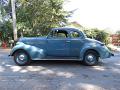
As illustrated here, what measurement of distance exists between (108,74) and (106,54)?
1919 millimetres

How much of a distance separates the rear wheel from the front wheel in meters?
2.40

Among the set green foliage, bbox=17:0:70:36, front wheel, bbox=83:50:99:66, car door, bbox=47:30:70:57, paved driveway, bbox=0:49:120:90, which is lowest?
paved driveway, bbox=0:49:120:90

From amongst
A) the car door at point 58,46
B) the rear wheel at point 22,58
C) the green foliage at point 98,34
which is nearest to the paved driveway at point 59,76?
the rear wheel at point 22,58

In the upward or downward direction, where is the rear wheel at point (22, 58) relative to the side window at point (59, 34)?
downward

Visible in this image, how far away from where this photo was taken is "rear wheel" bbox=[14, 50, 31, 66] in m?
11.4

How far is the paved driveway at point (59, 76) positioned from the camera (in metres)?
7.79

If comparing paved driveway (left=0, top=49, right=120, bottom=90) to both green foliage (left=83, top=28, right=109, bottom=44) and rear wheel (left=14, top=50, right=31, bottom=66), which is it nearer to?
rear wheel (left=14, top=50, right=31, bottom=66)

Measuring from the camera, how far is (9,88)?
296 inches

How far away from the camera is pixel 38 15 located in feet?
73.0

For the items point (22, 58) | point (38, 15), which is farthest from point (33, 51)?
A: point (38, 15)

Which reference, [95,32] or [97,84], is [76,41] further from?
[95,32]

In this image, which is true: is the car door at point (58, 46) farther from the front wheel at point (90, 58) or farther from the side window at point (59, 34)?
the front wheel at point (90, 58)

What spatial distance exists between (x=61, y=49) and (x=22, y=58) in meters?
A: 1.68

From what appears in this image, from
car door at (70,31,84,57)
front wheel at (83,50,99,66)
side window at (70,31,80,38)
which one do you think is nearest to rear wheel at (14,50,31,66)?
car door at (70,31,84,57)
